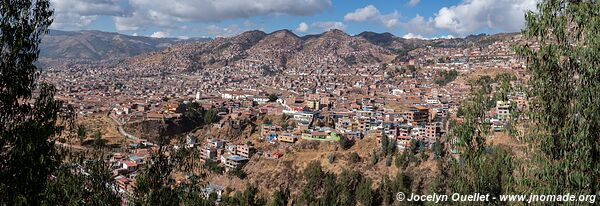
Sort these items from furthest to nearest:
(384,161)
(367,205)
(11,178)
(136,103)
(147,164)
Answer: (136,103), (384,161), (367,205), (147,164), (11,178)

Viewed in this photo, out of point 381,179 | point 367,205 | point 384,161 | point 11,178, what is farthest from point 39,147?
point 384,161

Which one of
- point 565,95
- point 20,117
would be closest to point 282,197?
point 20,117

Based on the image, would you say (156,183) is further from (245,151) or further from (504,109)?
(245,151)

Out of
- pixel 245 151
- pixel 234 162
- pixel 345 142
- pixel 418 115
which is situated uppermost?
pixel 418 115

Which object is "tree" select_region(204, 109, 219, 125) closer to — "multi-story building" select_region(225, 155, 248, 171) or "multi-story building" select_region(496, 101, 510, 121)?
"multi-story building" select_region(225, 155, 248, 171)

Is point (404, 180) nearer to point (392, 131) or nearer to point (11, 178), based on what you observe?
point (392, 131)

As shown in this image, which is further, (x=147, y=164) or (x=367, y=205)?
(x=367, y=205)

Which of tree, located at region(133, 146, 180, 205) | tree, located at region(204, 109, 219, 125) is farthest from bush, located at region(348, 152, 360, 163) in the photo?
tree, located at region(133, 146, 180, 205)
